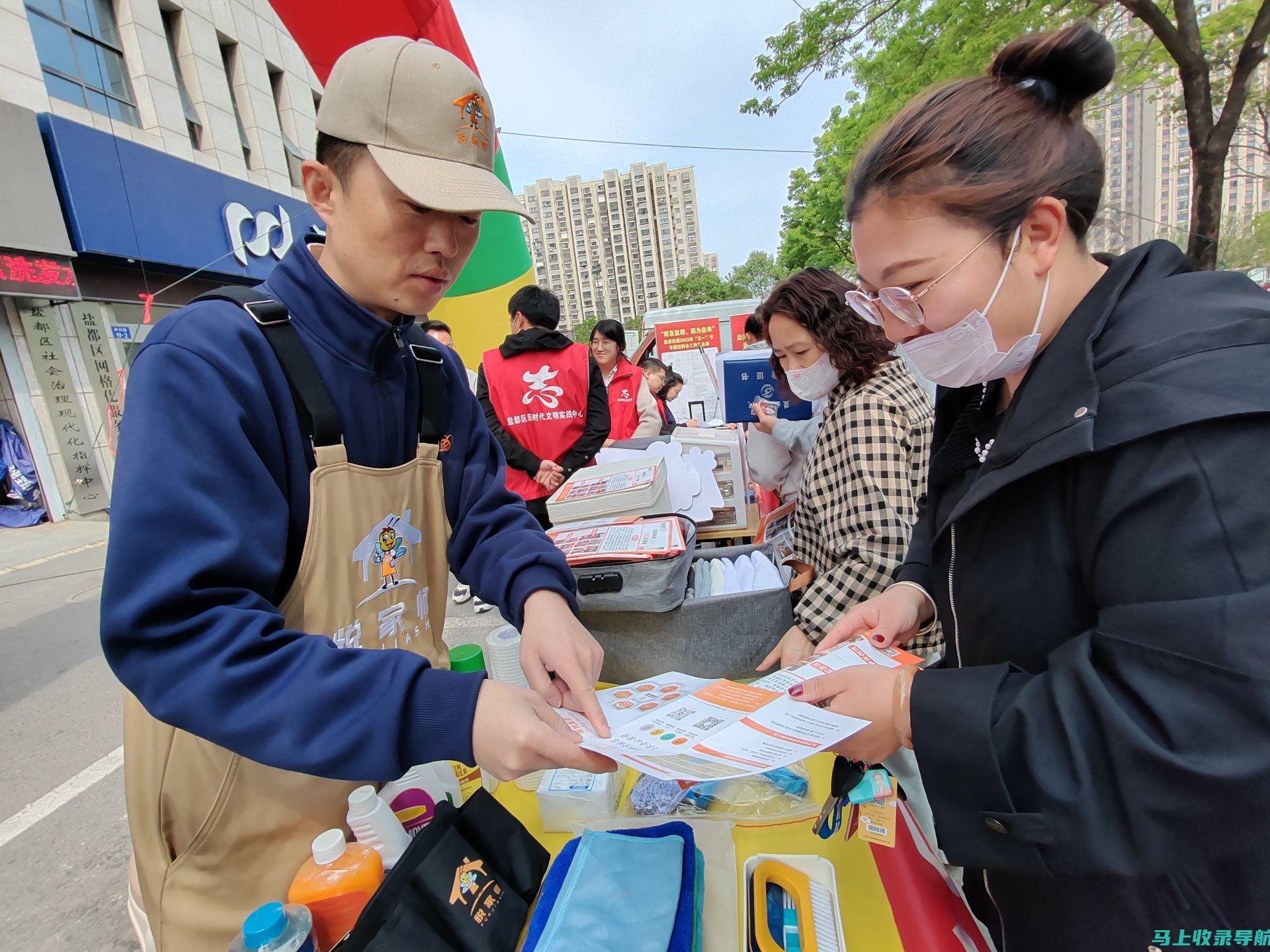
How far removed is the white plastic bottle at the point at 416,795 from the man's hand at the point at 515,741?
1.15 feet

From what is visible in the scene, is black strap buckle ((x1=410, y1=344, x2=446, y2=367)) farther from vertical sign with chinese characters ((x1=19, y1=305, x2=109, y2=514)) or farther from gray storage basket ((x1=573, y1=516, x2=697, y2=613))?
vertical sign with chinese characters ((x1=19, y1=305, x2=109, y2=514))

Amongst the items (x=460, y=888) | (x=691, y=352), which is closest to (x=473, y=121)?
(x=460, y=888)

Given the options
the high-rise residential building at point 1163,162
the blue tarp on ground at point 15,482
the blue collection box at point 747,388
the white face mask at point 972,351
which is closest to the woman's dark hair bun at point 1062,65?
the white face mask at point 972,351

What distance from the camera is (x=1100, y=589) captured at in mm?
732

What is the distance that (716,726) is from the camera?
0.92m

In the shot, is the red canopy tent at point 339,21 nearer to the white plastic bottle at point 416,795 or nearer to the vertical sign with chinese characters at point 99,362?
the white plastic bottle at point 416,795

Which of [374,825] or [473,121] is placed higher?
[473,121]

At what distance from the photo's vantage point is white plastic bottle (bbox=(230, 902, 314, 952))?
789mm

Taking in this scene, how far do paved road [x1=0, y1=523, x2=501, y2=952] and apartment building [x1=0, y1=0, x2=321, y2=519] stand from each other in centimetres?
423

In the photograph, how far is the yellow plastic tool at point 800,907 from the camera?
2.86 feet

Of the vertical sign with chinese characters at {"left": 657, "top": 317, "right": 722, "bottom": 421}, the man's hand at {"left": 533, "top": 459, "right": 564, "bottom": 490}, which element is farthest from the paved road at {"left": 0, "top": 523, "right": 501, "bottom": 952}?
the vertical sign with chinese characters at {"left": 657, "top": 317, "right": 722, "bottom": 421}

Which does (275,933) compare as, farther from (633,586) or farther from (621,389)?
(621,389)

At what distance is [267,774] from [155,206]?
1152 cm

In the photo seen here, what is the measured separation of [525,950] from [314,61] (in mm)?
4722
